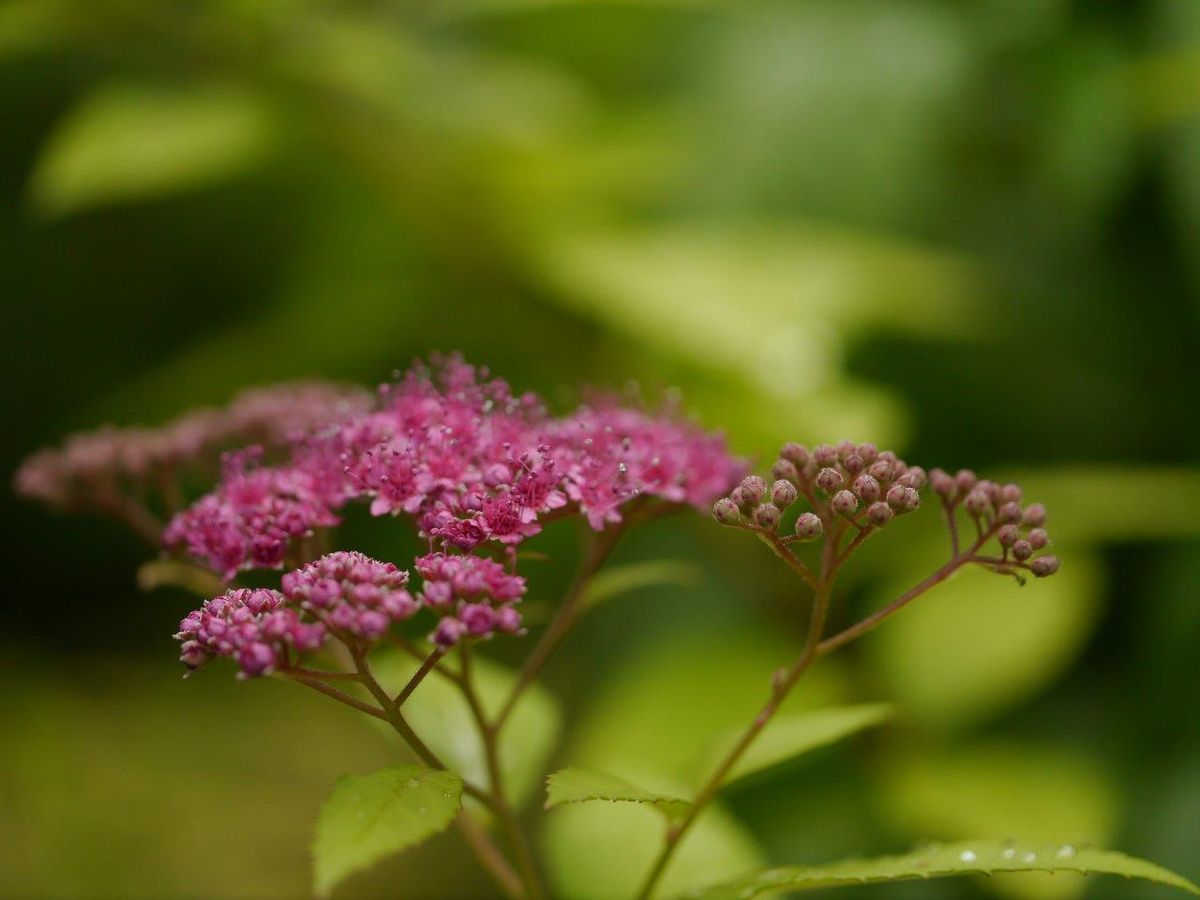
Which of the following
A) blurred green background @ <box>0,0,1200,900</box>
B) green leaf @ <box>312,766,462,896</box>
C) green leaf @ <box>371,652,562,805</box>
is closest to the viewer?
green leaf @ <box>312,766,462,896</box>

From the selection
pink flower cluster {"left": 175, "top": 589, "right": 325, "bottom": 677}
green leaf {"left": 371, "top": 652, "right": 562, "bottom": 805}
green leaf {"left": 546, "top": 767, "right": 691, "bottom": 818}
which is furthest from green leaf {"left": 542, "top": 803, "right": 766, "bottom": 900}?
pink flower cluster {"left": 175, "top": 589, "right": 325, "bottom": 677}

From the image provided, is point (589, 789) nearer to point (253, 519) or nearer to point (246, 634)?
point (246, 634)

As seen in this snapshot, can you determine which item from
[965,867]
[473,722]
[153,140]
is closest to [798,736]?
[965,867]

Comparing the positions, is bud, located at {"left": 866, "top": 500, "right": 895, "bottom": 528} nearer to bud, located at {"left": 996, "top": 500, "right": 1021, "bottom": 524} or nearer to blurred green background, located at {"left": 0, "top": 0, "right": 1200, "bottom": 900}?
bud, located at {"left": 996, "top": 500, "right": 1021, "bottom": 524}

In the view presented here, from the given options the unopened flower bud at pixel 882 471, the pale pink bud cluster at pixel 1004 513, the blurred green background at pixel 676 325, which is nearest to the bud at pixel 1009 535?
the pale pink bud cluster at pixel 1004 513

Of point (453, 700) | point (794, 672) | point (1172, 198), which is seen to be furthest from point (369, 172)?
point (794, 672)

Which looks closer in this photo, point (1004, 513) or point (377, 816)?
point (377, 816)
